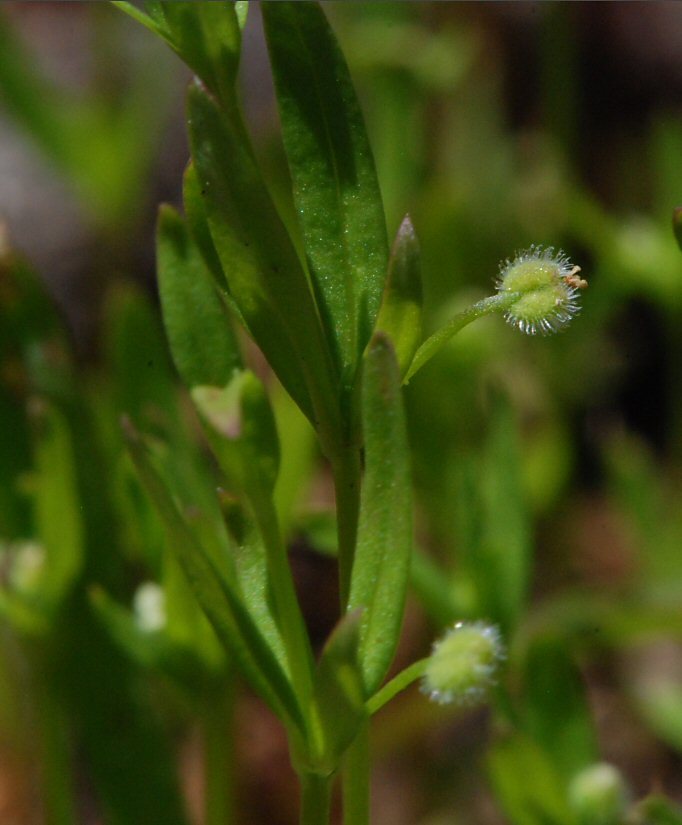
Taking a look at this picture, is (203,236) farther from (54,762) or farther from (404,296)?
(54,762)

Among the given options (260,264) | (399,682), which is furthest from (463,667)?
(260,264)

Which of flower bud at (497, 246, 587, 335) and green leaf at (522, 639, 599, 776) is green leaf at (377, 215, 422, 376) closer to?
flower bud at (497, 246, 587, 335)

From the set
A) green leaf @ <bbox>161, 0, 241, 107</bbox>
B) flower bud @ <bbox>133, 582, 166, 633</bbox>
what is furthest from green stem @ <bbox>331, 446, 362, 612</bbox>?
flower bud @ <bbox>133, 582, 166, 633</bbox>

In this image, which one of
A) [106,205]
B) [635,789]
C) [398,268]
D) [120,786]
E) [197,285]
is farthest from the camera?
[106,205]

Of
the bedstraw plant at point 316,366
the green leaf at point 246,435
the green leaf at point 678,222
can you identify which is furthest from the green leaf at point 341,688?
the green leaf at point 678,222

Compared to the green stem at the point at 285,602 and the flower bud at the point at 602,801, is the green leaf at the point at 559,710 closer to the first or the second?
the flower bud at the point at 602,801

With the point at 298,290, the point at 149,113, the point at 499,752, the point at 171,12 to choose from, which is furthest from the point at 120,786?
the point at 149,113

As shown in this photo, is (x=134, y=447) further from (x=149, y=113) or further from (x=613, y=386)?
(x=149, y=113)
